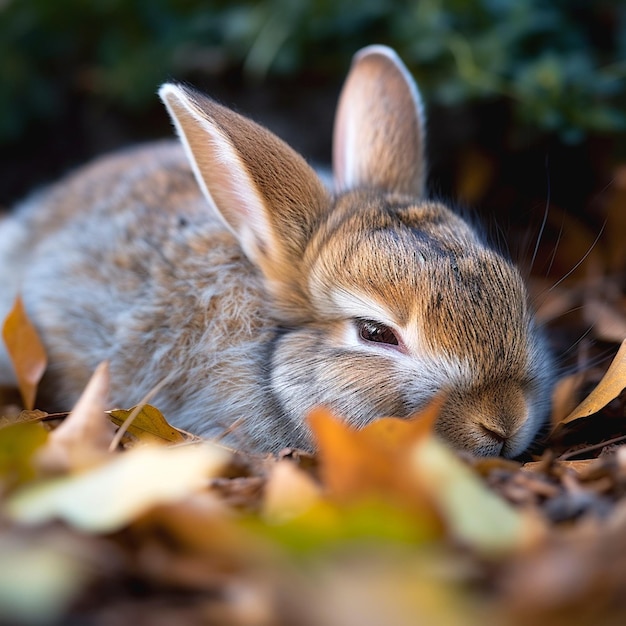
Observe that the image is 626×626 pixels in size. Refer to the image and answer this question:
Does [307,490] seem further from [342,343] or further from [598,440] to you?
[598,440]

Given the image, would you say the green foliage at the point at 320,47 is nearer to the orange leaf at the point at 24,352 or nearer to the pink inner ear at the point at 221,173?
the pink inner ear at the point at 221,173

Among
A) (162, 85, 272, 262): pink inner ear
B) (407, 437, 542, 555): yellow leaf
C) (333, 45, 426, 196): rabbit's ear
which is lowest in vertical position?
(407, 437, 542, 555): yellow leaf

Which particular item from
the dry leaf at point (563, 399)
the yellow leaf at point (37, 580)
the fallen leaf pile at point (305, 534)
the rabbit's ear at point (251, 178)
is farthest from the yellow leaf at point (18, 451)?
the dry leaf at point (563, 399)

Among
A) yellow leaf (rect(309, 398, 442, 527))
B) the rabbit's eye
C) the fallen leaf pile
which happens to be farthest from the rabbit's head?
yellow leaf (rect(309, 398, 442, 527))

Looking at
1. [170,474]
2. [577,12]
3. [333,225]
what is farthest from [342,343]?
[577,12]

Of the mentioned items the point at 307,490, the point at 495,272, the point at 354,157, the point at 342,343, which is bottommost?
the point at 307,490

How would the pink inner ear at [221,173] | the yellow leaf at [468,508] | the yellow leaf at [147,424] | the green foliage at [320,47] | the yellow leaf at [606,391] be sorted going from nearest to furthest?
the yellow leaf at [468,508] → the yellow leaf at [147,424] → the yellow leaf at [606,391] → the pink inner ear at [221,173] → the green foliage at [320,47]

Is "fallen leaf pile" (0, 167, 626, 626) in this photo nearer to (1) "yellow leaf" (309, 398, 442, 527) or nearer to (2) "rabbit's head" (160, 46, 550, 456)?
(1) "yellow leaf" (309, 398, 442, 527)
